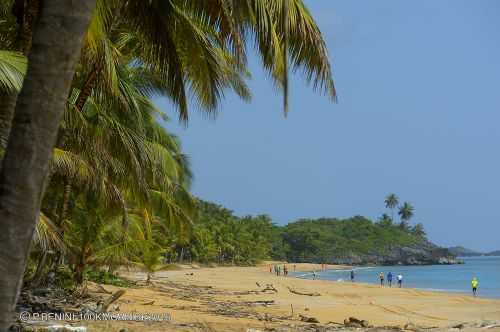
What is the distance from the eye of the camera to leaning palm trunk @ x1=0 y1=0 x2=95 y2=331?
2.38 metres

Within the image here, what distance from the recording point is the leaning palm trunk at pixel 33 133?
238cm

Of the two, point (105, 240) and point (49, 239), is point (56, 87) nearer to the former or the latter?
point (49, 239)

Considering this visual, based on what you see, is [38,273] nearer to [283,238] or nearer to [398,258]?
[283,238]

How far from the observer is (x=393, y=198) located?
14000 centimetres

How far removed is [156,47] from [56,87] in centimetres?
395

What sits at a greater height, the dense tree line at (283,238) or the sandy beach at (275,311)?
the dense tree line at (283,238)

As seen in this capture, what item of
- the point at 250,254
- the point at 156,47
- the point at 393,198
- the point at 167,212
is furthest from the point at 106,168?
the point at 393,198

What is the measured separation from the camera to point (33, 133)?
2.45m

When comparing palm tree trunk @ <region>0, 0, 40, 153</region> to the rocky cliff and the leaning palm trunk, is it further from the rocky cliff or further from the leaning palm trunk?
the rocky cliff

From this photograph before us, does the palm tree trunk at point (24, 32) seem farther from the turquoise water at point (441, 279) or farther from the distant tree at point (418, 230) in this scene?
the distant tree at point (418, 230)

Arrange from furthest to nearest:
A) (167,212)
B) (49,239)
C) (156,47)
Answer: (167,212)
(49,239)
(156,47)

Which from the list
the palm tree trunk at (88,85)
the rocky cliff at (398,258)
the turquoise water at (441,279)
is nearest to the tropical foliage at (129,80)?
the palm tree trunk at (88,85)

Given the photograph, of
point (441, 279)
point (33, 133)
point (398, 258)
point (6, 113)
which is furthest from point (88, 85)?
point (398, 258)

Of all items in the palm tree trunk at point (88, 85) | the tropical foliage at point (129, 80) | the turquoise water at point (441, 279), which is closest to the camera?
the tropical foliage at point (129, 80)
